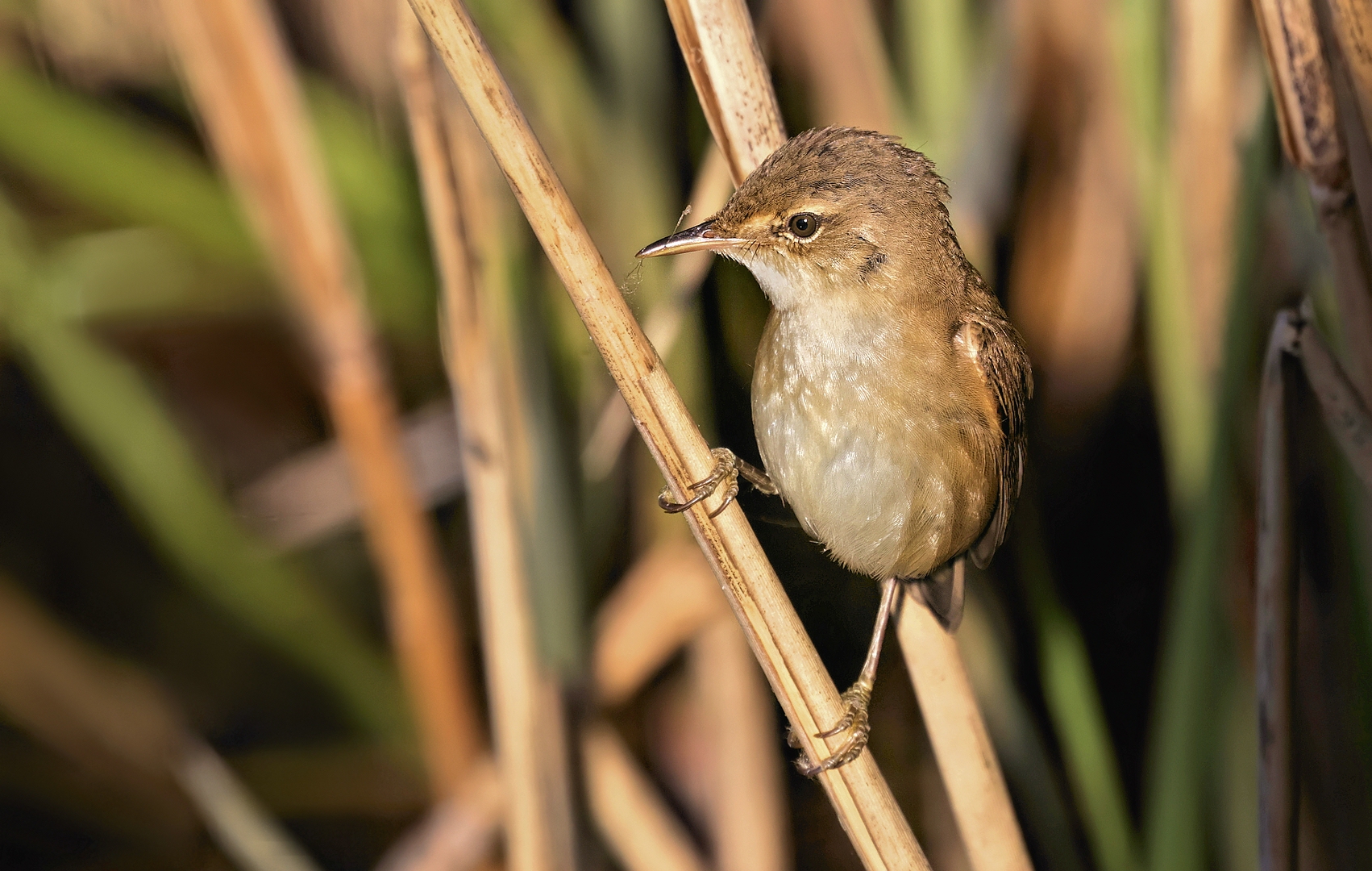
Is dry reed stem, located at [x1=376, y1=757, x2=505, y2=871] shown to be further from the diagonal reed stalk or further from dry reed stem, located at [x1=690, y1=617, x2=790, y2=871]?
the diagonal reed stalk

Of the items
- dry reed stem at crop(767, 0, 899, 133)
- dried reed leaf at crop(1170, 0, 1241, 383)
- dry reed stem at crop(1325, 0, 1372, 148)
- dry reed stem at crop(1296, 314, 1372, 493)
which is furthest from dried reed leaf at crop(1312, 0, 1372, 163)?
dry reed stem at crop(767, 0, 899, 133)

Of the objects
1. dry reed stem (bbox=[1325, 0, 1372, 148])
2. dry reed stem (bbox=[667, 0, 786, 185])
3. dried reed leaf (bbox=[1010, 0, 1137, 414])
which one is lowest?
dry reed stem (bbox=[1325, 0, 1372, 148])

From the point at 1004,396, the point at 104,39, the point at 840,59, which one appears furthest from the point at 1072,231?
the point at 104,39

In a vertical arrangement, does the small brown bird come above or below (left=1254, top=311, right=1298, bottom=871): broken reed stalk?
above

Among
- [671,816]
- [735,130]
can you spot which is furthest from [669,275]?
[671,816]

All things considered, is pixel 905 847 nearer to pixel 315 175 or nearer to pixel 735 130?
pixel 735 130

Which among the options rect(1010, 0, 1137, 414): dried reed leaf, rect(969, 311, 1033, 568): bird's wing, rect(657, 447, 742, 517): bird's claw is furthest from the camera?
rect(1010, 0, 1137, 414): dried reed leaf

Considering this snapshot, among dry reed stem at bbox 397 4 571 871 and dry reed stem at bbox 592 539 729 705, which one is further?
dry reed stem at bbox 592 539 729 705
